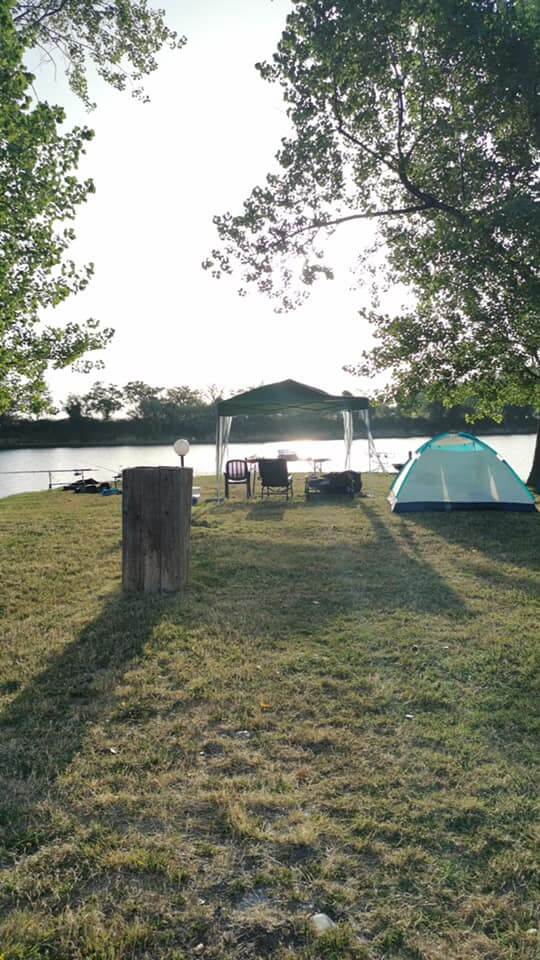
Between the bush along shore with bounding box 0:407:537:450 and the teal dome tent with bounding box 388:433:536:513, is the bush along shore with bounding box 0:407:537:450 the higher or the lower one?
the higher one

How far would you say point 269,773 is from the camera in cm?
250

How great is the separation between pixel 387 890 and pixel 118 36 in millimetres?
12210

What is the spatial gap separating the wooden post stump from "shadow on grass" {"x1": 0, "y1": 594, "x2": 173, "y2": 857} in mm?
534

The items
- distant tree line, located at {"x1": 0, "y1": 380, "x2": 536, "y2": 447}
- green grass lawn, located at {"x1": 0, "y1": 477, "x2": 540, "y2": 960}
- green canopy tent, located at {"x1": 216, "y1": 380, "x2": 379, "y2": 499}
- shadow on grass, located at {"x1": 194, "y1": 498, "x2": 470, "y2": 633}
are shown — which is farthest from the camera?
distant tree line, located at {"x1": 0, "y1": 380, "x2": 536, "y2": 447}

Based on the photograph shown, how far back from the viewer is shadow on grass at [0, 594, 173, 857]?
224cm

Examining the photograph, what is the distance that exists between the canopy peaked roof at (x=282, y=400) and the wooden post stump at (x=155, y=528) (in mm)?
8703

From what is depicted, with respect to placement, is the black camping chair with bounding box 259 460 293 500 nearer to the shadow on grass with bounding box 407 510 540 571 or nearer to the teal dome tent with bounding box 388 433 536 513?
the teal dome tent with bounding box 388 433 536 513

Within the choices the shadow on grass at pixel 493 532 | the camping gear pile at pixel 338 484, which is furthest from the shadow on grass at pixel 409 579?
the camping gear pile at pixel 338 484

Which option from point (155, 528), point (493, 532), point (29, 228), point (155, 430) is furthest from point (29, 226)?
point (155, 430)

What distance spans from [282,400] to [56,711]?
11438mm

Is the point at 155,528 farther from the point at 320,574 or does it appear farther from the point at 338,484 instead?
the point at 338,484

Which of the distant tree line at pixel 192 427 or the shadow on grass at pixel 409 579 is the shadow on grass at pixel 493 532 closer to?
the shadow on grass at pixel 409 579

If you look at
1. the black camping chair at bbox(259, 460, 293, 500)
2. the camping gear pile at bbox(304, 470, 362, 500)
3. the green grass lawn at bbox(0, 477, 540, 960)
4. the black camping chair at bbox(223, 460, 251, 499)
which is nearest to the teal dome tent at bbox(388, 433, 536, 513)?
the camping gear pile at bbox(304, 470, 362, 500)

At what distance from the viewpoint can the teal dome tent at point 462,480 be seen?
1005cm
